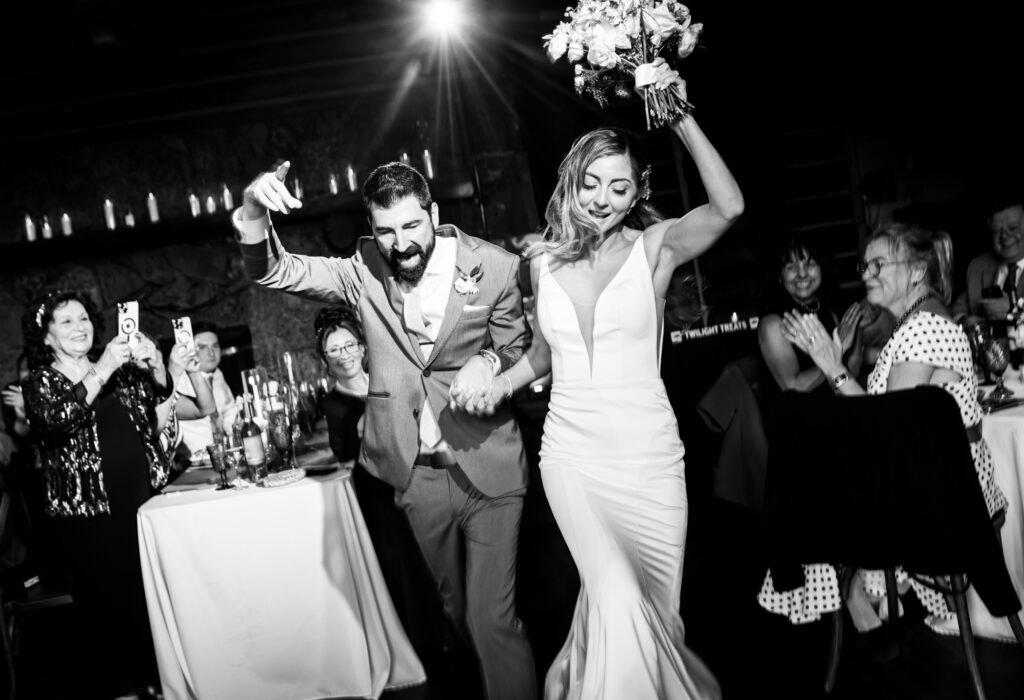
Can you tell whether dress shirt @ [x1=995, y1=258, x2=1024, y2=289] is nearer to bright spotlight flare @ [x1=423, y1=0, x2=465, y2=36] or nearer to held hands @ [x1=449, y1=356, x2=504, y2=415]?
held hands @ [x1=449, y1=356, x2=504, y2=415]

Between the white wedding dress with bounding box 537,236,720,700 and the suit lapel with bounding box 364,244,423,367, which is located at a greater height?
the suit lapel with bounding box 364,244,423,367

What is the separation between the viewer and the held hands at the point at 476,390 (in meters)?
2.20

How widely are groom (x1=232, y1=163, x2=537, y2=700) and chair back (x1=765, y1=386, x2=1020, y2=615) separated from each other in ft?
2.66

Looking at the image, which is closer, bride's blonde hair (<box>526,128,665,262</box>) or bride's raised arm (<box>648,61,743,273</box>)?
bride's raised arm (<box>648,61,743,273</box>)

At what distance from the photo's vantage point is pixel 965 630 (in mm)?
2346

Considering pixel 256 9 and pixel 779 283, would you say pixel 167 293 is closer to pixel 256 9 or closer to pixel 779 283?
pixel 256 9

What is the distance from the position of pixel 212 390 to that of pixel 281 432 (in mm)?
1832

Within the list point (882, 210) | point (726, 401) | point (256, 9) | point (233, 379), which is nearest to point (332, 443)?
Result: point (726, 401)

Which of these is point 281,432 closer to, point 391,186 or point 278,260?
point 278,260

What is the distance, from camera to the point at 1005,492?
261 cm

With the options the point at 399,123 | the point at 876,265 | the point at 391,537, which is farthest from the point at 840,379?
the point at 399,123

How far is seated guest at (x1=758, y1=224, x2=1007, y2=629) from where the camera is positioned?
2379mm

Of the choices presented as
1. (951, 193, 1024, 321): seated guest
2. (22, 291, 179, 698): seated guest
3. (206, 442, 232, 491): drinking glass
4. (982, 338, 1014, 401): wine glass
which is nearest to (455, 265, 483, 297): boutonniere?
(206, 442, 232, 491): drinking glass

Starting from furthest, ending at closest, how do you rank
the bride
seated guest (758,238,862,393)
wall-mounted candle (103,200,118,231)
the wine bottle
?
wall-mounted candle (103,200,118,231)
seated guest (758,238,862,393)
the wine bottle
the bride
